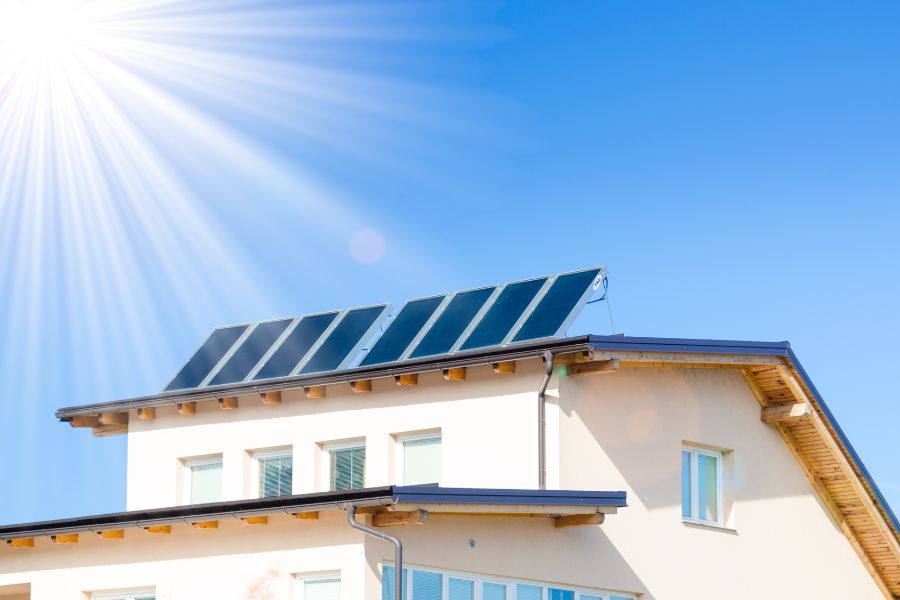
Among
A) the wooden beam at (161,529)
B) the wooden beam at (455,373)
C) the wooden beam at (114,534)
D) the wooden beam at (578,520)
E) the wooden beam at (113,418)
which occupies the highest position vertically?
the wooden beam at (113,418)

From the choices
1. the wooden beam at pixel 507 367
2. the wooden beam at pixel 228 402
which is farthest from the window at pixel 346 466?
the wooden beam at pixel 507 367

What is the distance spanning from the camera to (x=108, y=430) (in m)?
29.5

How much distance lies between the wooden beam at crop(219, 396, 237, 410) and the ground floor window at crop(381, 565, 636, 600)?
8164 millimetres

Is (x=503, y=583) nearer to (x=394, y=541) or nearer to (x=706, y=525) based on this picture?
(x=394, y=541)

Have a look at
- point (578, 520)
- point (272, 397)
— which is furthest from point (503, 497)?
point (272, 397)

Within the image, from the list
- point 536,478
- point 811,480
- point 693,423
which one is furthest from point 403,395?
point 811,480

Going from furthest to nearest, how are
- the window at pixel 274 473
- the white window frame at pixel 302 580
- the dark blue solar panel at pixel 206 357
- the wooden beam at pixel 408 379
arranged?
the dark blue solar panel at pixel 206 357
the window at pixel 274 473
the wooden beam at pixel 408 379
the white window frame at pixel 302 580

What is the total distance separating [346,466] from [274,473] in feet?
5.31

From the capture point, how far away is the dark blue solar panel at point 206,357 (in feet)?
93.1

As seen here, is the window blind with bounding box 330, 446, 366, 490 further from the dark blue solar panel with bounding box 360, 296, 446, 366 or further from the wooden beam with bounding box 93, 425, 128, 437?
the wooden beam with bounding box 93, 425, 128, 437

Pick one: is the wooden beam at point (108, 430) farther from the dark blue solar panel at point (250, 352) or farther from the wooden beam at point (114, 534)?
the wooden beam at point (114, 534)

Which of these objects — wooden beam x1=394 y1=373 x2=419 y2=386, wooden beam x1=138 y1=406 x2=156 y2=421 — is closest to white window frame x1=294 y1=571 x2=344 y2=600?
wooden beam x1=394 y1=373 x2=419 y2=386

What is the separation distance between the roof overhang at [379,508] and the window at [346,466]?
15.9ft

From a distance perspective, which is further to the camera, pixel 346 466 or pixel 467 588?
pixel 346 466
